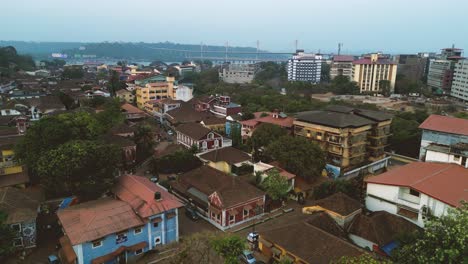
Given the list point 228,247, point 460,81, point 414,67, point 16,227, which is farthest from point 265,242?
point 414,67

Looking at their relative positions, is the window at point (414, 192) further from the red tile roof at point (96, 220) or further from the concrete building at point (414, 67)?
the concrete building at point (414, 67)

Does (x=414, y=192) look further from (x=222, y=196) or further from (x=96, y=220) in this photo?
(x=96, y=220)

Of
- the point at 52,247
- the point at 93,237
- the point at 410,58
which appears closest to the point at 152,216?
the point at 93,237

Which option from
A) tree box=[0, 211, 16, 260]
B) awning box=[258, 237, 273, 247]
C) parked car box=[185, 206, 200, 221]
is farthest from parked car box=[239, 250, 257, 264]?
tree box=[0, 211, 16, 260]

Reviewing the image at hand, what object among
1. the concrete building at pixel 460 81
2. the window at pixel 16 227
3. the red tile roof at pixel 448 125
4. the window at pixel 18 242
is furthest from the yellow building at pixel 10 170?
the concrete building at pixel 460 81

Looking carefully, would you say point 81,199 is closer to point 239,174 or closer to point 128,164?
point 128,164
